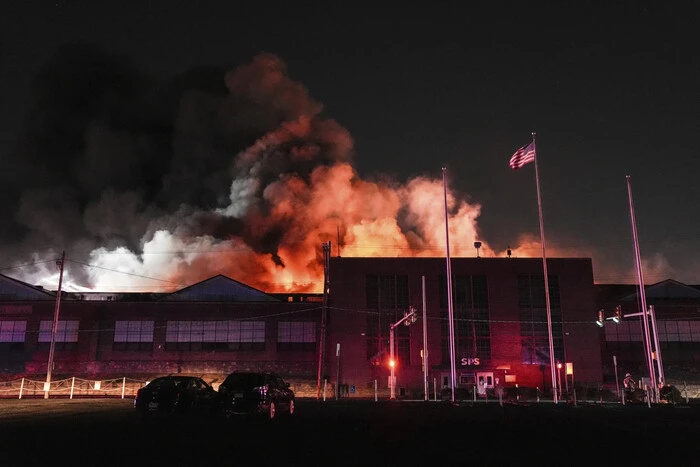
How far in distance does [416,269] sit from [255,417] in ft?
129

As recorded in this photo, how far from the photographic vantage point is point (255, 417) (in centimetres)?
2220

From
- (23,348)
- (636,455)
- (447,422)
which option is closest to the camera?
(636,455)

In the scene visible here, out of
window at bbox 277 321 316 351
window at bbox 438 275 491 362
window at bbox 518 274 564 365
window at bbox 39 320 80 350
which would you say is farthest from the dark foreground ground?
→ window at bbox 39 320 80 350

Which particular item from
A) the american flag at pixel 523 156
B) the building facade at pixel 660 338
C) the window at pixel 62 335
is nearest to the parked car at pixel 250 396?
the american flag at pixel 523 156

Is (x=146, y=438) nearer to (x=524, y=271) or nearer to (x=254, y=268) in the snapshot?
(x=524, y=271)

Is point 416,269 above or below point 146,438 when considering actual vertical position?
above

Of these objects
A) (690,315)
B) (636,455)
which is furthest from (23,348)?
(690,315)

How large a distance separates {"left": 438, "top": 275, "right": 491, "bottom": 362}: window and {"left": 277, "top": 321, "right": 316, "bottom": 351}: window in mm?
12315

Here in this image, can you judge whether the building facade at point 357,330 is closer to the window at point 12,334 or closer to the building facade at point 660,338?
the window at point 12,334

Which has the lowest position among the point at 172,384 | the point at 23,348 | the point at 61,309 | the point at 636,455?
the point at 636,455

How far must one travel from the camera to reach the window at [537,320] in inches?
2295

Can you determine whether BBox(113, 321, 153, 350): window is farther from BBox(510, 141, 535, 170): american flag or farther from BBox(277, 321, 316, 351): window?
BBox(510, 141, 535, 170): american flag

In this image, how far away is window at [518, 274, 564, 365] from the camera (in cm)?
5828

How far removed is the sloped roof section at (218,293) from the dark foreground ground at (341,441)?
128 feet
